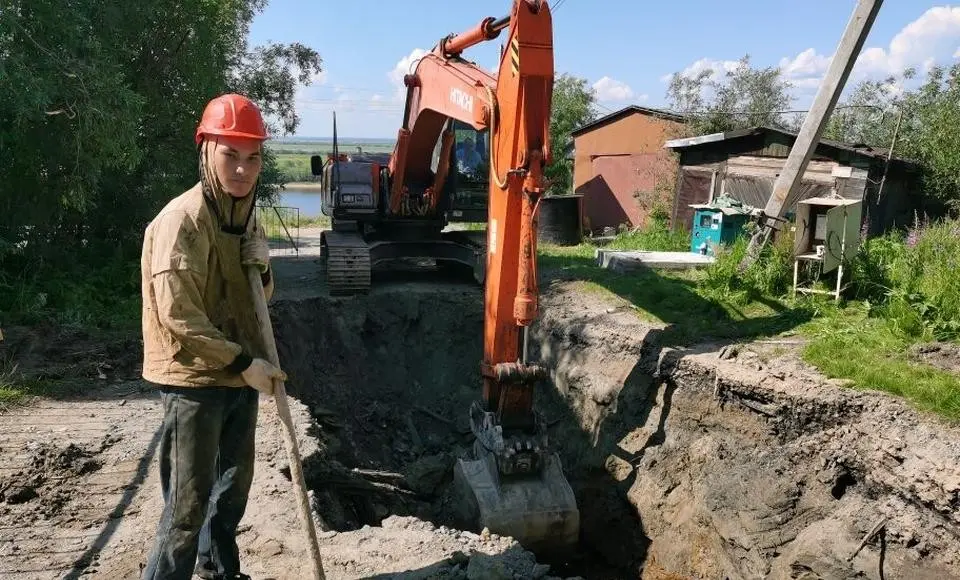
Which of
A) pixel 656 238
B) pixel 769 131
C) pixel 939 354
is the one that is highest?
pixel 769 131

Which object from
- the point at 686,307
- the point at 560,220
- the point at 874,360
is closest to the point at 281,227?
the point at 560,220

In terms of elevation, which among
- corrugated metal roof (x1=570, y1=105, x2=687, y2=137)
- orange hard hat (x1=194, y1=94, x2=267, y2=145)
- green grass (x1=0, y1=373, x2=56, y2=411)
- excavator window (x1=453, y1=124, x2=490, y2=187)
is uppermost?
corrugated metal roof (x1=570, y1=105, x2=687, y2=137)

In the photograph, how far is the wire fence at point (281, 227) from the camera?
15.6 m

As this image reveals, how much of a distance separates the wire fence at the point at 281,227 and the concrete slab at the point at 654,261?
7.27 metres

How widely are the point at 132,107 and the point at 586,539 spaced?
668cm

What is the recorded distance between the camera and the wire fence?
51.2ft

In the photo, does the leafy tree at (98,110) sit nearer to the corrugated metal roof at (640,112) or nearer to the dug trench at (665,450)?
the dug trench at (665,450)

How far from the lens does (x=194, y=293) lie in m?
2.74

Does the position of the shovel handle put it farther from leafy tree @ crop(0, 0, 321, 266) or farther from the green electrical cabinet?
the green electrical cabinet

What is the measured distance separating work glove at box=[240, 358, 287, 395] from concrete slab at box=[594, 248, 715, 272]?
7.43 metres

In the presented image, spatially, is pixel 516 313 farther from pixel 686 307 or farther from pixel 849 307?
pixel 849 307

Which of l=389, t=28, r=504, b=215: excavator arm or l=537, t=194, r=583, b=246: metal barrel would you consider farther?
l=537, t=194, r=583, b=246: metal barrel

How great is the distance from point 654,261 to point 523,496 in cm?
530

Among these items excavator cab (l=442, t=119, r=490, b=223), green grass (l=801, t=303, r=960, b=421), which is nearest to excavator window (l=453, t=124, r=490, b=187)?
excavator cab (l=442, t=119, r=490, b=223)
